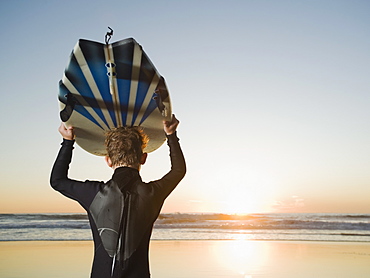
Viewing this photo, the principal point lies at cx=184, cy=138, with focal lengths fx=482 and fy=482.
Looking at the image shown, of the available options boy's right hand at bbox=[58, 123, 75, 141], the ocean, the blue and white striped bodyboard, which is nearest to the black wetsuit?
boy's right hand at bbox=[58, 123, 75, 141]

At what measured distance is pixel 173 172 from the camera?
246 centimetres

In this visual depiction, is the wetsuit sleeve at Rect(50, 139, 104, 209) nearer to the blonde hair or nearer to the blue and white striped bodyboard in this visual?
the blonde hair

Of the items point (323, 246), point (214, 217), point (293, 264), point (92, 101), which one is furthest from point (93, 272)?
point (214, 217)

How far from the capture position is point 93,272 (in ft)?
7.49

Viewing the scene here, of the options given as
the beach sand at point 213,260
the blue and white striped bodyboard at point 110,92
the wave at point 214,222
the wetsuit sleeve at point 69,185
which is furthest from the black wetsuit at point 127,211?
the wave at point 214,222

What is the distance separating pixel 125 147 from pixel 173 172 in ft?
0.92

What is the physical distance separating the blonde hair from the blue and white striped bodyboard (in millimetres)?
415

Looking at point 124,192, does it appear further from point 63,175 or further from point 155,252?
point 155,252

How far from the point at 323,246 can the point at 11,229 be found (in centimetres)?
1068

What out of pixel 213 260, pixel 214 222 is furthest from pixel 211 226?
pixel 213 260

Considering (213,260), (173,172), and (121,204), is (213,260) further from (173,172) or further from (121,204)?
(121,204)

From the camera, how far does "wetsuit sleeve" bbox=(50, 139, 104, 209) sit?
2.32m

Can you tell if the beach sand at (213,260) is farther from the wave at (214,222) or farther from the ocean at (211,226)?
the wave at (214,222)

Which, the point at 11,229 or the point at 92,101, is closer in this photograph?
the point at 92,101
